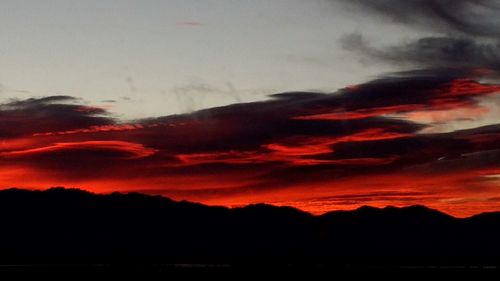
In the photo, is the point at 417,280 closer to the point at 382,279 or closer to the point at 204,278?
the point at 382,279

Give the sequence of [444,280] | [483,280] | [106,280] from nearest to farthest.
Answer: [106,280] < [483,280] < [444,280]

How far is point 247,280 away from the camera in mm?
149125

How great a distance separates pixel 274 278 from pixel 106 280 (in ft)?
98.7

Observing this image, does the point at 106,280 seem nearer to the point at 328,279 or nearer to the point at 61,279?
the point at 61,279

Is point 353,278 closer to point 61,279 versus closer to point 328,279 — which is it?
point 328,279

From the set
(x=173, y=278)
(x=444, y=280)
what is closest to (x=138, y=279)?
(x=173, y=278)

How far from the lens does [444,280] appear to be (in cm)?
16400

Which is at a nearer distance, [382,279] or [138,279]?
[138,279]

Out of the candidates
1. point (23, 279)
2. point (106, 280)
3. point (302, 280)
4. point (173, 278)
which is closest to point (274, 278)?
point (302, 280)

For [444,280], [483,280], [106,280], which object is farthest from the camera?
[444,280]

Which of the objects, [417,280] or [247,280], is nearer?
[247,280]

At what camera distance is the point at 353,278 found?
545 ft

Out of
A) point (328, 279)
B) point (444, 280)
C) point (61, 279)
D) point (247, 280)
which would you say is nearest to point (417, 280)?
point (444, 280)

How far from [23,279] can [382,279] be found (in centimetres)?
6353
